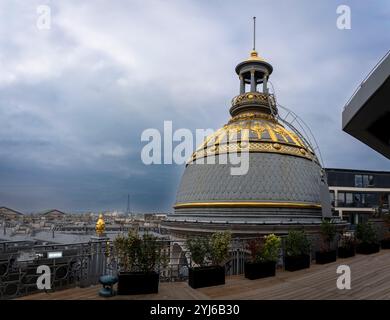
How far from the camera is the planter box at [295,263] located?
48.4 ft

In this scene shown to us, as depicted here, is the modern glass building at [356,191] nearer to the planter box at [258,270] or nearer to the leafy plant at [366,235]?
the leafy plant at [366,235]

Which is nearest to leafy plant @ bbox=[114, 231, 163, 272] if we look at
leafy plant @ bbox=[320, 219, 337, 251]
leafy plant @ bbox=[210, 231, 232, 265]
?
leafy plant @ bbox=[210, 231, 232, 265]

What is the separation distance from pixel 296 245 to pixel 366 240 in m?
8.47

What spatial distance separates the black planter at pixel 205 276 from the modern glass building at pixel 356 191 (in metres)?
55.4

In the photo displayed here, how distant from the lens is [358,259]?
18.2m

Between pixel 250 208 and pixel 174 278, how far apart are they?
15999 millimetres

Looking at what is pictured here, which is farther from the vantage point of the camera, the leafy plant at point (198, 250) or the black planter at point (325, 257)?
the black planter at point (325, 257)

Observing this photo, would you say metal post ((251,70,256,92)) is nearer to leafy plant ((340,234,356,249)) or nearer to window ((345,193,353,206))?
leafy plant ((340,234,356,249))

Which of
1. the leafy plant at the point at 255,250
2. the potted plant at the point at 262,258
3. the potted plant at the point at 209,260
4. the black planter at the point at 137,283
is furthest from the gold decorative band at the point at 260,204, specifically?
the black planter at the point at 137,283

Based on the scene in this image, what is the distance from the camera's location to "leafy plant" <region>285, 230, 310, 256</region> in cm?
1541

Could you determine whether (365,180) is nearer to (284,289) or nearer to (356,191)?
(356,191)

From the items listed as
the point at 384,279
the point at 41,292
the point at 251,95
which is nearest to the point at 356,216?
the point at 251,95

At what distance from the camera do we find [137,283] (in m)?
10.6

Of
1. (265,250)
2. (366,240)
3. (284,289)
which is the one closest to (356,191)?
(366,240)
